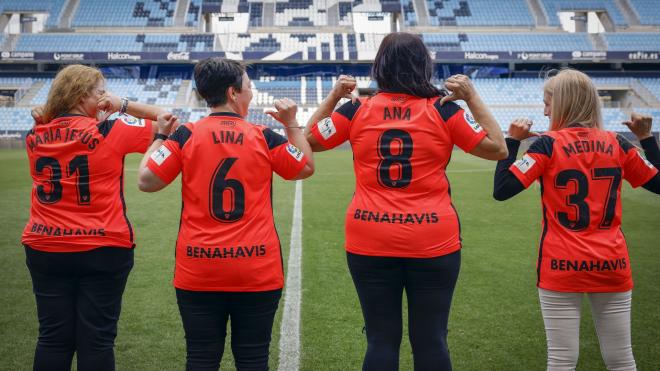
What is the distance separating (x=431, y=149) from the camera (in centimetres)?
292

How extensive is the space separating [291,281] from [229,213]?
400cm

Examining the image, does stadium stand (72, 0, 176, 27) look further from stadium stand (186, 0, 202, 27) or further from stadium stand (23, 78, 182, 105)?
stadium stand (23, 78, 182, 105)

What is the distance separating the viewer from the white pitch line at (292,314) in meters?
4.42

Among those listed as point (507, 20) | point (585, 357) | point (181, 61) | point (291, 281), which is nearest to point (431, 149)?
point (585, 357)

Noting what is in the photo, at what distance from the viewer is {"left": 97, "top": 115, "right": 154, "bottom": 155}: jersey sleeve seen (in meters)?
3.21

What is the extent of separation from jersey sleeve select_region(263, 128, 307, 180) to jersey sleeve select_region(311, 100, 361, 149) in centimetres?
21

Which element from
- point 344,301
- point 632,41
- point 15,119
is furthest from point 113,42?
point 344,301

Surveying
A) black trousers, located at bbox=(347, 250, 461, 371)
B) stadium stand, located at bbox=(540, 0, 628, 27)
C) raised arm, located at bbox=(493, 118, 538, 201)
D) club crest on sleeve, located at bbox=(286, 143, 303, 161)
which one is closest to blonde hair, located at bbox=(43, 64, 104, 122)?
club crest on sleeve, located at bbox=(286, 143, 303, 161)

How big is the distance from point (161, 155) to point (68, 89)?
0.73 metres

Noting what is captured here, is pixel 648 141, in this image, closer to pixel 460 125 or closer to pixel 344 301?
pixel 460 125

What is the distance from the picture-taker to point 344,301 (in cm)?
593

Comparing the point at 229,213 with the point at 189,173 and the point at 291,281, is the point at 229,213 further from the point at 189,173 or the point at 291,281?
the point at 291,281

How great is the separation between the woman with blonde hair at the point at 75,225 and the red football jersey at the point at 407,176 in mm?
1094

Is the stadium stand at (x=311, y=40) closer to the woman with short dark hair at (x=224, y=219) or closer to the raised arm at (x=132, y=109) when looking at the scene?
the raised arm at (x=132, y=109)
